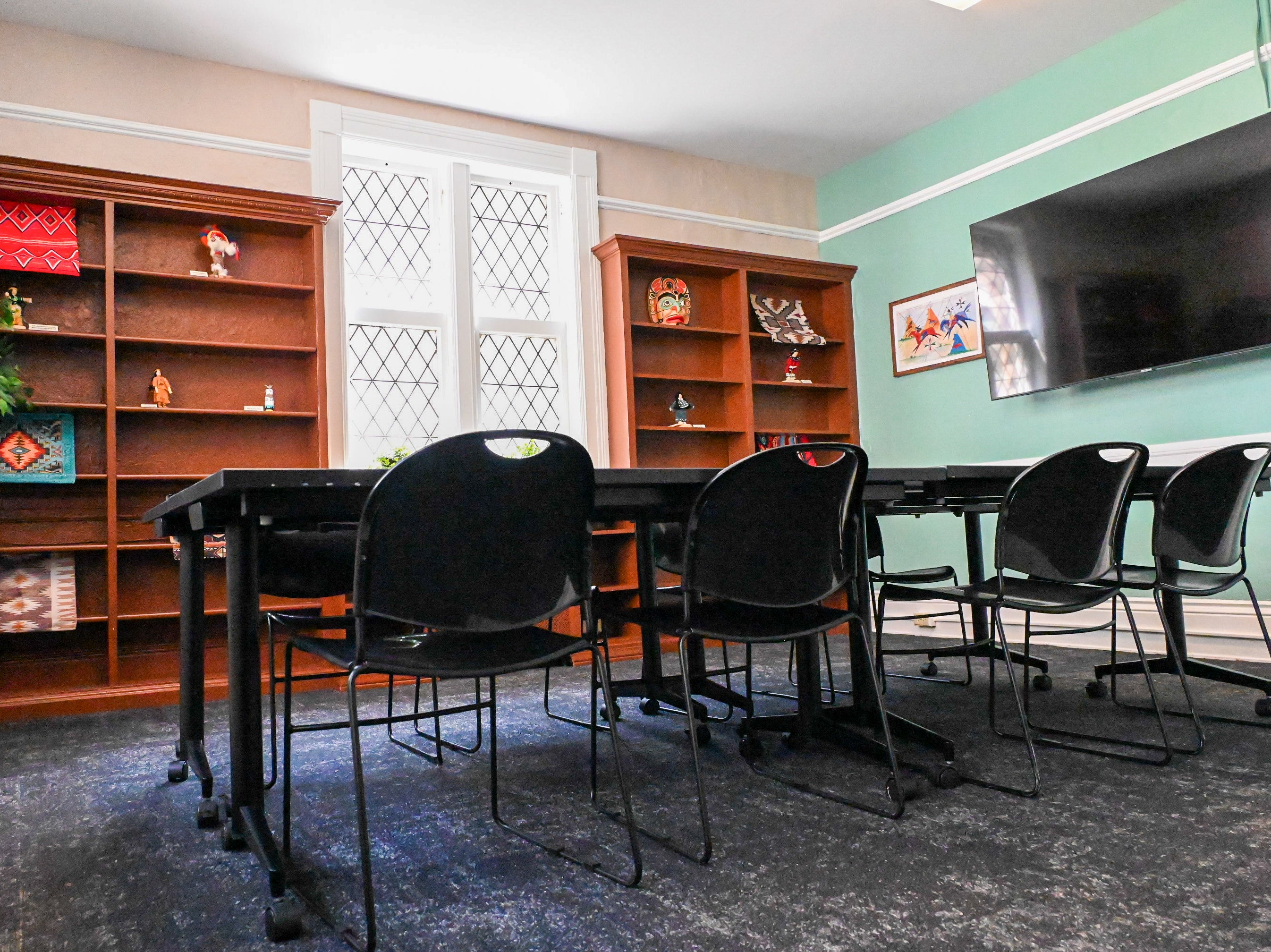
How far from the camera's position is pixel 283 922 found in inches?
51.8

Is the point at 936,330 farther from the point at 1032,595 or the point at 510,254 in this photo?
the point at 1032,595

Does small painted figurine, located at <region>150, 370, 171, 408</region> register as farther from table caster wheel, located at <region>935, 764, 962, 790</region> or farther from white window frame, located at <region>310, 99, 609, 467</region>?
table caster wheel, located at <region>935, 764, 962, 790</region>

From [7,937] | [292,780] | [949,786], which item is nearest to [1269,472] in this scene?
[949,786]

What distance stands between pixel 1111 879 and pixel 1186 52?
13.6 ft

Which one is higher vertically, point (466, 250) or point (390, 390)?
point (466, 250)

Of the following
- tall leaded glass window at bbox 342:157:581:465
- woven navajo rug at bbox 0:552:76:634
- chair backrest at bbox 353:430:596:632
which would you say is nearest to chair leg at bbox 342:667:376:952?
chair backrest at bbox 353:430:596:632

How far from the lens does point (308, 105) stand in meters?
4.49

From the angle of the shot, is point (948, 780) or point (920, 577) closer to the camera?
point (948, 780)

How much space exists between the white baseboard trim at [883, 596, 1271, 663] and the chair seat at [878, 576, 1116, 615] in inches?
45.0

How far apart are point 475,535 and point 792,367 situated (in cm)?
445

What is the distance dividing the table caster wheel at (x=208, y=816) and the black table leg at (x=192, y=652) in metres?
0.34

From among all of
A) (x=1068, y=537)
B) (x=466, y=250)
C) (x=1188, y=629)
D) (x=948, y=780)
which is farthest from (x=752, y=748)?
(x=466, y=250)

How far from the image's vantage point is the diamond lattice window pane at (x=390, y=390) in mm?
4586

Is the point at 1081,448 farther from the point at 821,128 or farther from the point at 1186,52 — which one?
the point at 821,128
